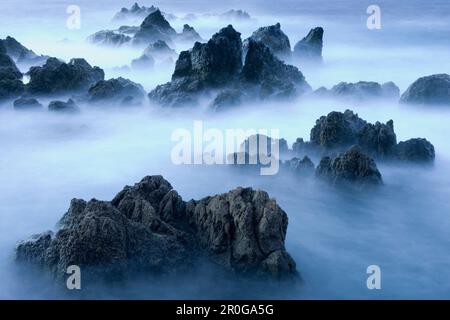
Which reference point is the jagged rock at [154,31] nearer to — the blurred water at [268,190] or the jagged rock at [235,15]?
the blurred water at [268,190]

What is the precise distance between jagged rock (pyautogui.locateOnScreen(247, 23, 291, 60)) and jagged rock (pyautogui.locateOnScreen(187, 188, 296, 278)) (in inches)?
743

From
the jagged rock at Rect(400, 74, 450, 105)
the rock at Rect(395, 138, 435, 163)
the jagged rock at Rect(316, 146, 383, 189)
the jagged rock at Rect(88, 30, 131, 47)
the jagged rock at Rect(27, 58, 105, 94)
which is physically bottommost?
the jagged rock at Rect(316, 146, 383, 189)

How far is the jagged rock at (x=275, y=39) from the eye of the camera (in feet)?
95.3

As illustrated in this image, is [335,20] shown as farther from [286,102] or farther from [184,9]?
[286,102]

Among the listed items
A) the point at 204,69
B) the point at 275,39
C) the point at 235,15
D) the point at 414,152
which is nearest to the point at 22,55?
the point at 204,69

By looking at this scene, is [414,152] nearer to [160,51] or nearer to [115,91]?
[115,91]

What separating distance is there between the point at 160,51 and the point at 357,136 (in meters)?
17.1

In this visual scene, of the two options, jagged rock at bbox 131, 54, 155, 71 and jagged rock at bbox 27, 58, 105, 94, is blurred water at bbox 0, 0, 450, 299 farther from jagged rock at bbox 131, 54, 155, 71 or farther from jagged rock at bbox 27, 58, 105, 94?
jagged rock at bbox 27, 58, 105, 94

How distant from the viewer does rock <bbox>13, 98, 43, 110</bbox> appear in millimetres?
22438

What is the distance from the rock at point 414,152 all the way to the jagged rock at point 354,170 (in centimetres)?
198

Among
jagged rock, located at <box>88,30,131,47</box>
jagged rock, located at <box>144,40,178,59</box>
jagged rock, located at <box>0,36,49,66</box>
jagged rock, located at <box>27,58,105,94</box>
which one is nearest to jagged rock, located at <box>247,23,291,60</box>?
jagged rock, located at <box>144,40,178,59</box>

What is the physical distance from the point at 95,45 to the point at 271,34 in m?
12.4

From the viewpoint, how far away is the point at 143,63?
30.3 meters

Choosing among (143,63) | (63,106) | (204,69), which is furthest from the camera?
(143,63)
